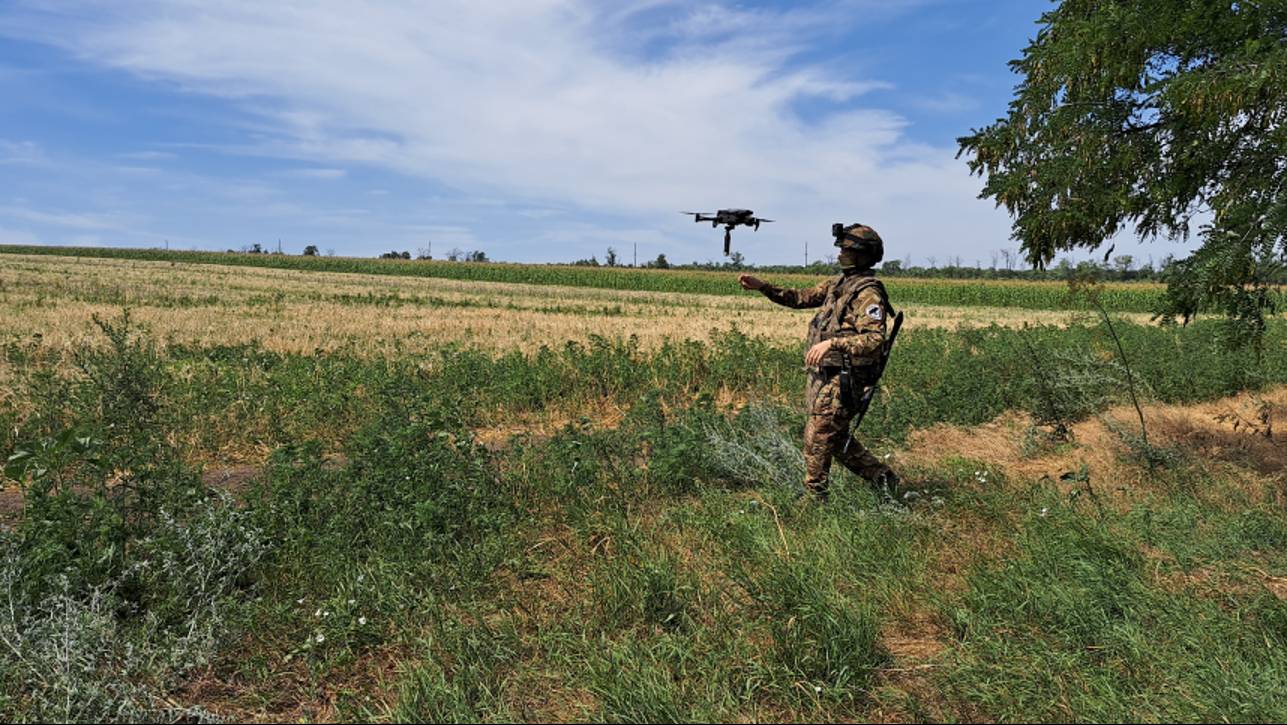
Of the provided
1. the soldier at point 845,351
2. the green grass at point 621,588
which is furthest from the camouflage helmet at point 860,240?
the green grass at point 621,588

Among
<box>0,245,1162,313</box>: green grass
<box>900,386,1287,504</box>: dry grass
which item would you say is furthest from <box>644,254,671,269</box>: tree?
<box>900,386,1287,504</box>: dry grass

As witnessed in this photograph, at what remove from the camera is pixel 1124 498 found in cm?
528

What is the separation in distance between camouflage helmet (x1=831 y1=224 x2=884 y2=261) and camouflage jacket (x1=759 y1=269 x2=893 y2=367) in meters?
0.15

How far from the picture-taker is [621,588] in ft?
11.5

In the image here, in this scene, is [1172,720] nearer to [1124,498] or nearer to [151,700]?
[1124,498]

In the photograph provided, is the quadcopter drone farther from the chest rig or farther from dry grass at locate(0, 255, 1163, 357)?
dry grass at locate(0, 255, 1163, 357)

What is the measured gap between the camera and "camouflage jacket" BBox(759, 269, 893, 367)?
15.2 feet

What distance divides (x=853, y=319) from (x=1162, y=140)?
3078 mm

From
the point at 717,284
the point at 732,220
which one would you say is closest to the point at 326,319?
the point at 732,220

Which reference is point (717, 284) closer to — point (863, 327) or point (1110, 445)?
point (1110, 445)

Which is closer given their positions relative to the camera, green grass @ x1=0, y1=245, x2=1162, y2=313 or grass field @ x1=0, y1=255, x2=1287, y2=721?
grass field @ x1=0, y1=255, x2=1287, y2=721

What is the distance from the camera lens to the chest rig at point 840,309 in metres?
4.75

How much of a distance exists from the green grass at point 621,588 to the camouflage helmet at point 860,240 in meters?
1.58

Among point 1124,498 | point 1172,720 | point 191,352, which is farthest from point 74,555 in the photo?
point 191,352
